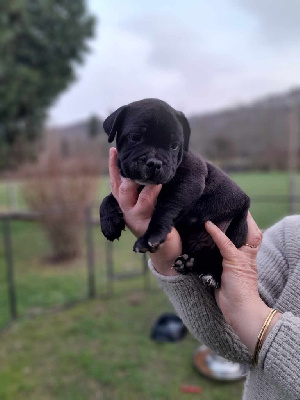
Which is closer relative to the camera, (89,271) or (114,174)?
(114,174)

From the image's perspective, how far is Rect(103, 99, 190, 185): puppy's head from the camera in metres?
1.33

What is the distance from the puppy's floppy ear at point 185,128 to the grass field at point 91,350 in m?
1.79

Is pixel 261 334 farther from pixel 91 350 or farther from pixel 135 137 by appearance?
pixel 91 350

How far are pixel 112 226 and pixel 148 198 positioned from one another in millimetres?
184

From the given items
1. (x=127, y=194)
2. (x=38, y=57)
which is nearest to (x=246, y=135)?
(x=38, y=57)

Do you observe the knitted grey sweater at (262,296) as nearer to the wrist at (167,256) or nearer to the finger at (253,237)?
the wrist at (167,256)

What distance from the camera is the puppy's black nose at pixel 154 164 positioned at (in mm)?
1299

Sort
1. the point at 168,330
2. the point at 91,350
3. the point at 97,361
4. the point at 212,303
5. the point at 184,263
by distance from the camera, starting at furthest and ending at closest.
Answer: the point at 168,330
the point at 91,350
the point at 97,361
the point at 212,303
the point at 184,263

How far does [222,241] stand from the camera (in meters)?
1.51

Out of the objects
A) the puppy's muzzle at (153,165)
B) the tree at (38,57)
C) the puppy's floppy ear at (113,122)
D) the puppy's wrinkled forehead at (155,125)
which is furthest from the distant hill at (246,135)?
the puppy's muzzle at (153,165)

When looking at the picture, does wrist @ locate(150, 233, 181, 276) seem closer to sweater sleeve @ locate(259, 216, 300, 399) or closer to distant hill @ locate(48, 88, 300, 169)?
A: sweater sleeve @ locate(259, 216, 300, 399)

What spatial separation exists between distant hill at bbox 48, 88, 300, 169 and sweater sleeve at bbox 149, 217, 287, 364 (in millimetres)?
6948

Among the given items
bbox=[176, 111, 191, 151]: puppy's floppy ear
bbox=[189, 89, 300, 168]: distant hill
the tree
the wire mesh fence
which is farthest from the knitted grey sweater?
the tree

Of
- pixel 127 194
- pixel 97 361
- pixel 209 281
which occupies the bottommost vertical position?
pixel 97 361
